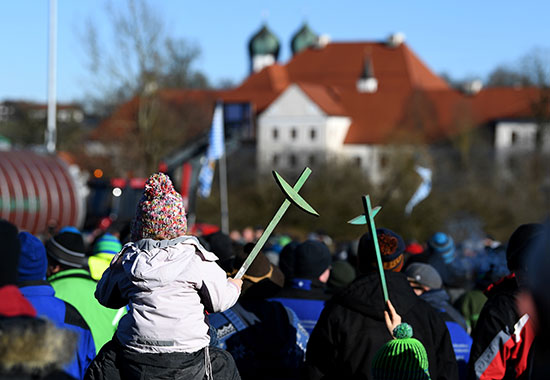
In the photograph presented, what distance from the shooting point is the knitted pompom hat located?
12.8ft

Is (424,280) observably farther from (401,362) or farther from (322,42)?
(322,42)

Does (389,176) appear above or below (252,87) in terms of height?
below

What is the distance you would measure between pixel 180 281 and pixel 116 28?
42347 mm

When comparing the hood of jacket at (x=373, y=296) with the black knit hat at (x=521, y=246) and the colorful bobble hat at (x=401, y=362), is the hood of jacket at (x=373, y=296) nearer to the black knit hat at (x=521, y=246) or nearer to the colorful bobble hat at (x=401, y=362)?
the black knit hat at (x=521, y=246)

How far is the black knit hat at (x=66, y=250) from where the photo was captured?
5855 mm

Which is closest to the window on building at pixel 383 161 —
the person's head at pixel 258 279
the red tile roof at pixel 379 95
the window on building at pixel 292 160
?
the red tile roof at pixel 379 95

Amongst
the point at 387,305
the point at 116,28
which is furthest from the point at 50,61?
the point at 387,305

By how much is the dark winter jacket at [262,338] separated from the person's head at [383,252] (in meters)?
0.90

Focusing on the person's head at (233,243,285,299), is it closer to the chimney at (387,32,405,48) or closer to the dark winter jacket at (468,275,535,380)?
the dark winter jacket at (468,275,535,380)

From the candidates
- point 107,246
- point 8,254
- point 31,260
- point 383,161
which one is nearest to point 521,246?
point 31,260

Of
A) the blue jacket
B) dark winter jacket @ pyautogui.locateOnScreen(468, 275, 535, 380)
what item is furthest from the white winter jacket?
dark winter jacket @ pyautogui.locateOnScreen(468, 275, 535, 380)

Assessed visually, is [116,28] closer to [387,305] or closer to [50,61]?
[50,61]

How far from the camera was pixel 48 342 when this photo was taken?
113 inches

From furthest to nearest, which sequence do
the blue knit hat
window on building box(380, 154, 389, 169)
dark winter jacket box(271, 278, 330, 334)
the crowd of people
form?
window on building box(380, 154, 389, 169) → dark winter jacket box(271, 278, 330, 334) → the blue knit hat → the crowd of people
